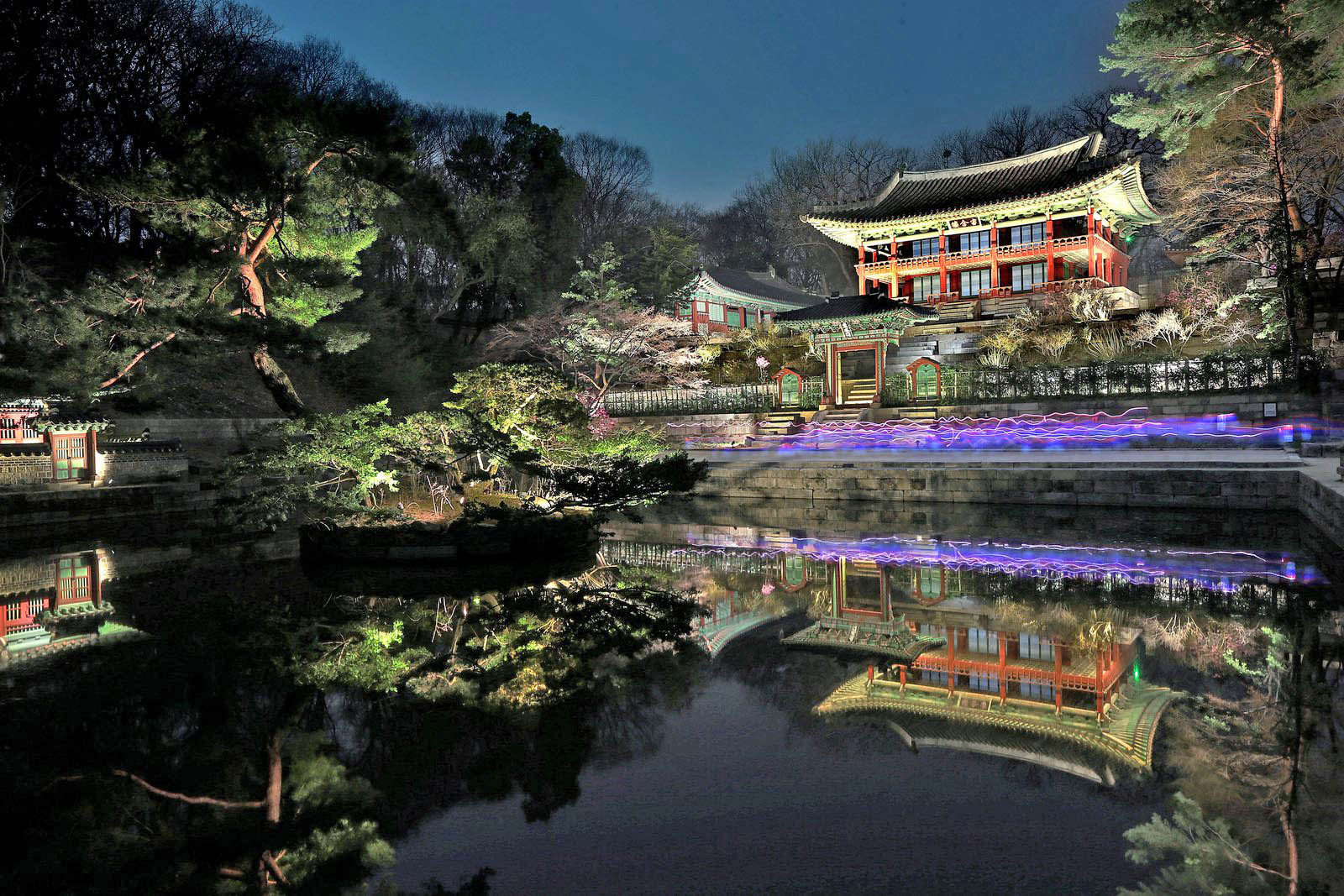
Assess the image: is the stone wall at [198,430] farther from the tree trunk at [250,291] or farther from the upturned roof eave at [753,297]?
the upturned roof eave at [753,297]

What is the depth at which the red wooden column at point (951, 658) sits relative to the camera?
5.59 meters

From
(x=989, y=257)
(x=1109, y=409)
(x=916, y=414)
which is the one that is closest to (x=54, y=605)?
(x=916, y=414)

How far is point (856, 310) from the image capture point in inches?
1049

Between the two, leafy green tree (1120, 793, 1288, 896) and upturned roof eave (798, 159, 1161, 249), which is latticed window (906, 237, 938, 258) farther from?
leafy green tree (1120, 793, 1288, 896)

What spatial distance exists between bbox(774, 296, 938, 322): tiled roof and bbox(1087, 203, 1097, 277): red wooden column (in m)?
9.04

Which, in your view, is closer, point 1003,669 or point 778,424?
point 1003,669

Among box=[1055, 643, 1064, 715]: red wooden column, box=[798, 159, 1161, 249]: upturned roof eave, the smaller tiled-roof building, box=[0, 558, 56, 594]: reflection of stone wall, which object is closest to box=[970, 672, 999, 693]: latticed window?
box=[1055, 643, 1064, 715]: red wooden column

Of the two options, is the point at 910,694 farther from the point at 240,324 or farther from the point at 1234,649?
the point at 240,324

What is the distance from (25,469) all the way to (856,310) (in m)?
22.5

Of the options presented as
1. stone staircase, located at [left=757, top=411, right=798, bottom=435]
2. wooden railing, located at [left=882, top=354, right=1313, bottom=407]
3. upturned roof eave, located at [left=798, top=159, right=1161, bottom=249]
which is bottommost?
stone staircase, located at [left=757, top=411, right=798, bottom=435]

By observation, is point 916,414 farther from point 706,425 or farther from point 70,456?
point 70,456

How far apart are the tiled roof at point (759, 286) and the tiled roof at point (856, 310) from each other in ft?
36.5

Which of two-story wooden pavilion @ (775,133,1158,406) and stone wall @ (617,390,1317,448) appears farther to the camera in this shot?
two-story wooden pavilion @ (775,133,1158,406)

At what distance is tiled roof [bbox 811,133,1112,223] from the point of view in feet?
104
